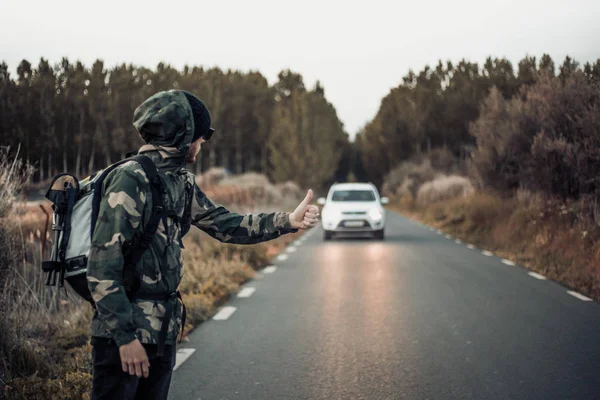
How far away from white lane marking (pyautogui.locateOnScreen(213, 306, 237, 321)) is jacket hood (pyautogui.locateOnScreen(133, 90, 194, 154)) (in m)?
5.32

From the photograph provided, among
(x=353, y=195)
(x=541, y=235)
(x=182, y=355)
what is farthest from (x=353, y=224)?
(x=182, y=355)

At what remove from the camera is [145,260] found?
2834mm

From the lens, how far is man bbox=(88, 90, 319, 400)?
8.84 ft

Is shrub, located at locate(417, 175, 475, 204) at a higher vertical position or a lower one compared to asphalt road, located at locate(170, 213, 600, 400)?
higher

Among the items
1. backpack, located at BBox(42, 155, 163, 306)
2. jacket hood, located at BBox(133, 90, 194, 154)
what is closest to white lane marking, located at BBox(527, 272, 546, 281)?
jacket hood, located at BBox(133, 90, 194, 154)

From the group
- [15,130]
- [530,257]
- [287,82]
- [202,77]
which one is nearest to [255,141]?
[202,77]

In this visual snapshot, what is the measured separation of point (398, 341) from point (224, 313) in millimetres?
2478

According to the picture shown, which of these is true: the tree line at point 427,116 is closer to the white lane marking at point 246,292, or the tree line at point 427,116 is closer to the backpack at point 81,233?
the white lane marking at point 246,292

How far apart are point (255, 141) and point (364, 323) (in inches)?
3247

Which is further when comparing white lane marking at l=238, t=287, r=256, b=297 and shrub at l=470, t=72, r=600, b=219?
shrub at l=470, t=72, r=600, b=219

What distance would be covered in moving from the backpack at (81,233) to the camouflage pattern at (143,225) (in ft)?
0.10

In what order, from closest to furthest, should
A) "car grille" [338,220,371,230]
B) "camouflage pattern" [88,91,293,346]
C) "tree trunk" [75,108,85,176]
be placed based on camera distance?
"camouflage pattern" [88,91,293,346] < "tree trunk" [75,108,85,176] < "car grille" [338,220,371,230]

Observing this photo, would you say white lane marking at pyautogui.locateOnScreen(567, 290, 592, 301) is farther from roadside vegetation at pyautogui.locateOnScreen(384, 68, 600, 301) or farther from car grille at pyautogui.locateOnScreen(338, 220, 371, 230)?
car grille at pyautogui.locateOnScreen(338, 220, 371, 230)

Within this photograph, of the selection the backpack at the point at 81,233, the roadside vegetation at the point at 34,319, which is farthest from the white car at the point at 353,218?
the backpack at the point at 81,233
